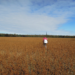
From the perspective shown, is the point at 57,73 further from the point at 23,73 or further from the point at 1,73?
the point at 1,73

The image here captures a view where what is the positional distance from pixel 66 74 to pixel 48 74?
0.78m

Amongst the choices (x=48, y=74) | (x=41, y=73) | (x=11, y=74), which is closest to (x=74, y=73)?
(x=48, y=74)

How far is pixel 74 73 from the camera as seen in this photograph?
2.77 m

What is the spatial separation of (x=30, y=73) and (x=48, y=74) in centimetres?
79

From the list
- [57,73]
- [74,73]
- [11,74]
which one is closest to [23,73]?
[11,74]

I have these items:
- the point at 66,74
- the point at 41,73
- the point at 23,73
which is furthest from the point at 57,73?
the point at 23,73

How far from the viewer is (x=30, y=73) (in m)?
2.80

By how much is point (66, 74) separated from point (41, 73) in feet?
3.53

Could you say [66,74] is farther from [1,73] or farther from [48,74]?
[1,73]

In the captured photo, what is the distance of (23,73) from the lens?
2.76m

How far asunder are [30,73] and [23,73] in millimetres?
307

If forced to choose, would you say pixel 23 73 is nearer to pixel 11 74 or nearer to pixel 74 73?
pixel 11 74

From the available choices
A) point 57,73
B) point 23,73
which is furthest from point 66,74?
point 23,73

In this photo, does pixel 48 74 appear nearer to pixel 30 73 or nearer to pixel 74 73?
pixel 30 73
